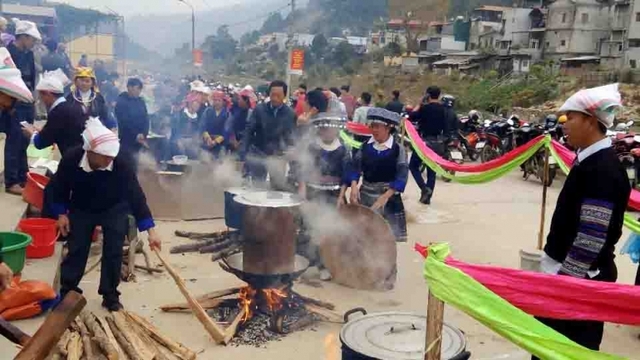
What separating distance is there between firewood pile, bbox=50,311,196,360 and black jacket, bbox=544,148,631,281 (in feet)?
9.25

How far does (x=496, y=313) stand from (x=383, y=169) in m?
3.86

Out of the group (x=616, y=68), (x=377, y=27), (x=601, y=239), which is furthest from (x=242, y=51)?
(x=601, y=239)

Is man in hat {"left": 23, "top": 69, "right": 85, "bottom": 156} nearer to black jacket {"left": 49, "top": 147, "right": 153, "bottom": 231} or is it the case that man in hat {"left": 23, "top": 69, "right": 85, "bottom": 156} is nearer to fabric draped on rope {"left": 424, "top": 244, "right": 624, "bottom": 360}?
black jacket {"left": 49, "top": 147, "right": 153, "bottom": 231}

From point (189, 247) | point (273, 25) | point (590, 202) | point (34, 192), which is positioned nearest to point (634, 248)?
point (590, 202)

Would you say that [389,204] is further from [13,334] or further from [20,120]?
[20,120]

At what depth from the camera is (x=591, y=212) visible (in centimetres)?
309

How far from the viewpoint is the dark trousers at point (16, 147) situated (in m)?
7.50

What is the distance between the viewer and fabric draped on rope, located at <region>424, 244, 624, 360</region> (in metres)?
2.53

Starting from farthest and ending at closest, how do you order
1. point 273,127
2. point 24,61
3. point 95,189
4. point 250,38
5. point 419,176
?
point 250,38, point 419,176, point 24,61, point 273,127, point 95,189

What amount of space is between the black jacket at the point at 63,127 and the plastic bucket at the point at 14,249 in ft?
3.72

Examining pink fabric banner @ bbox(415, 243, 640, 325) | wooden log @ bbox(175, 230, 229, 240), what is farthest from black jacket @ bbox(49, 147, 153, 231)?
pink fabric banner @ bbox(415, 243, 640, 325)

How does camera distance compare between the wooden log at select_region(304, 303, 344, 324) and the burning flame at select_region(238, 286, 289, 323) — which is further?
the wooden log at select_region(304, 303, 344, 324)

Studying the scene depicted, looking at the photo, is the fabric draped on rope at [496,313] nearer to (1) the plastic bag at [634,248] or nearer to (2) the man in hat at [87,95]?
(1) the plastic bag at [634,248]

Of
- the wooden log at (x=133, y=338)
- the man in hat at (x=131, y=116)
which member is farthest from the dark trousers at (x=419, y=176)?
the wooden log at (x=133, y=338)
